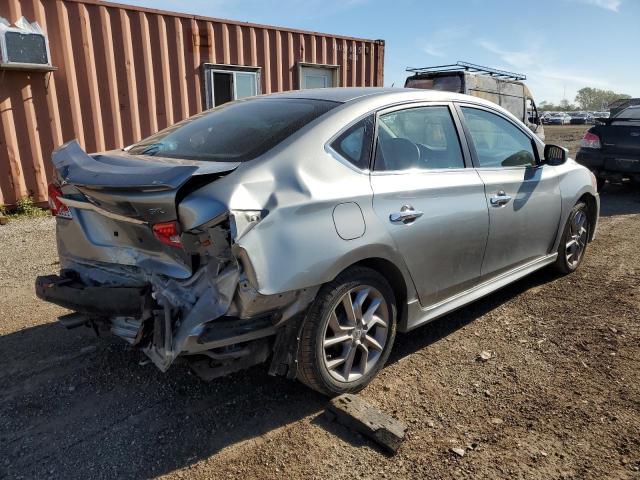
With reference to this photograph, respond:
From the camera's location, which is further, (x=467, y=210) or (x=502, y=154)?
(x=502, y=154)

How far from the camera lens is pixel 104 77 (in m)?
7.69

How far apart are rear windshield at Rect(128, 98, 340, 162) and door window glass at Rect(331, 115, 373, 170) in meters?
0.20

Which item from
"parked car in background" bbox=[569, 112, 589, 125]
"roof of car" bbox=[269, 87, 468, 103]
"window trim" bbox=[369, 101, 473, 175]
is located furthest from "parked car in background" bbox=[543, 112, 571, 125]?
"roof of car" bbox=[269, 87, 468, 103]

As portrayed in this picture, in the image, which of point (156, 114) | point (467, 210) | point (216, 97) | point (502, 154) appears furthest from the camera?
point (216, 97)

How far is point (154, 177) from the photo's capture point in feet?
7.53

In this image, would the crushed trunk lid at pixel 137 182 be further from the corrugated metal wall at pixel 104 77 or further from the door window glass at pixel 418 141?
the corrugated metal wall at pixel 104 77

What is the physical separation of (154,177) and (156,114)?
6601mm

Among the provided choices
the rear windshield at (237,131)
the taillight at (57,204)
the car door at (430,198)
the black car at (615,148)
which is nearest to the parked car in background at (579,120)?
the black car at (615,148)

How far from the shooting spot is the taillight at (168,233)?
231 centimetres

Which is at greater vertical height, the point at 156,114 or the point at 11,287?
the point at 156,114

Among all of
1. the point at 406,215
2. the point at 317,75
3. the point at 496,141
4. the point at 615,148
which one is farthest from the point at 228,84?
the point at 406,215

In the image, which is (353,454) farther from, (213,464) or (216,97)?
(216,97)

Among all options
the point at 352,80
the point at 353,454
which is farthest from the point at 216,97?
the point at 353,454

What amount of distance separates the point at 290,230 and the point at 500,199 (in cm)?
185
